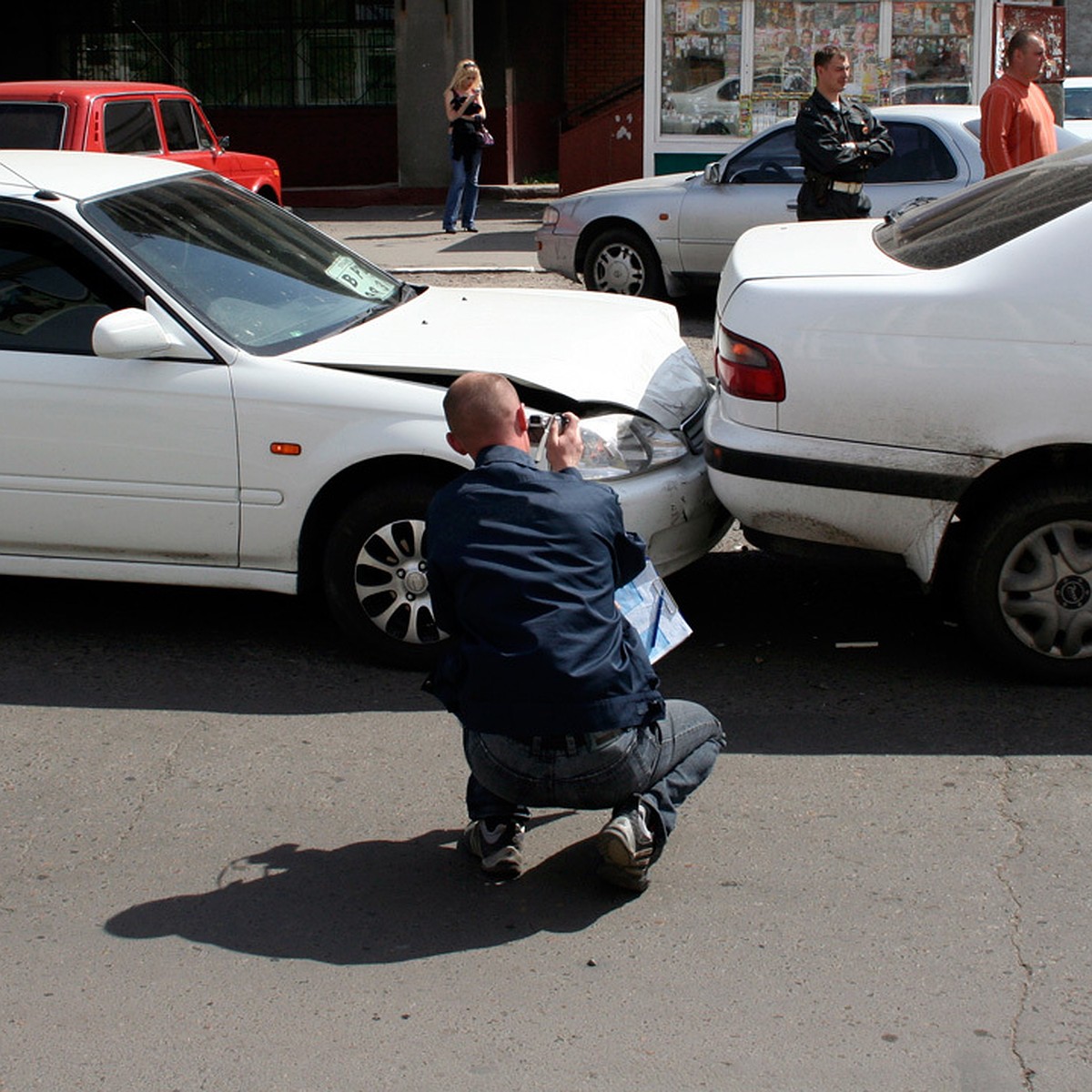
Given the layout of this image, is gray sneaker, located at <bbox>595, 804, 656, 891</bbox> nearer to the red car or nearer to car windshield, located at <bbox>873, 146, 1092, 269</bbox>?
car windshield, located at <bbox>873, 146, 1092, 269</bbox>

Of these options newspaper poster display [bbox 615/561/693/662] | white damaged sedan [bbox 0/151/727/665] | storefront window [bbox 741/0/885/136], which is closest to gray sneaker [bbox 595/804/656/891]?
newspaper poster display [bbox 615/561/693/662]

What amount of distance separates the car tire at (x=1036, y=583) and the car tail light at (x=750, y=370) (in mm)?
767

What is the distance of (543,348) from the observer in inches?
212

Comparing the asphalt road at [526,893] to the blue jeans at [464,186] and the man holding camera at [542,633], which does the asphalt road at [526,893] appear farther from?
the blue jeans at [464,186]

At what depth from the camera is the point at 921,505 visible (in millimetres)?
4785

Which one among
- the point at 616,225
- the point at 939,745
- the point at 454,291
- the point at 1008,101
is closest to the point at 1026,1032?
the point at 939,745

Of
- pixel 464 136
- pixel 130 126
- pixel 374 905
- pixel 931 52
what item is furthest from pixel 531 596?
pixel 464 136

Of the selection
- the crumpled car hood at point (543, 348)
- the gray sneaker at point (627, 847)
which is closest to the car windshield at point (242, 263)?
the crumpled car hood at point (543, 348)

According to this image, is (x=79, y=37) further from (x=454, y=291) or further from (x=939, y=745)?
(x=939, y=745)

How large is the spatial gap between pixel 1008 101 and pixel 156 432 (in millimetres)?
5365

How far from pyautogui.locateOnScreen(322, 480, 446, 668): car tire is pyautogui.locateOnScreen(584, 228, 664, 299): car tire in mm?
7024

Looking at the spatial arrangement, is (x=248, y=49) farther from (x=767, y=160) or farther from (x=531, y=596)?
(x=531, y=596)

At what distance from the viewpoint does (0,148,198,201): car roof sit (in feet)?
17.8

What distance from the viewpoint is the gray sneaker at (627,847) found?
3.67m
